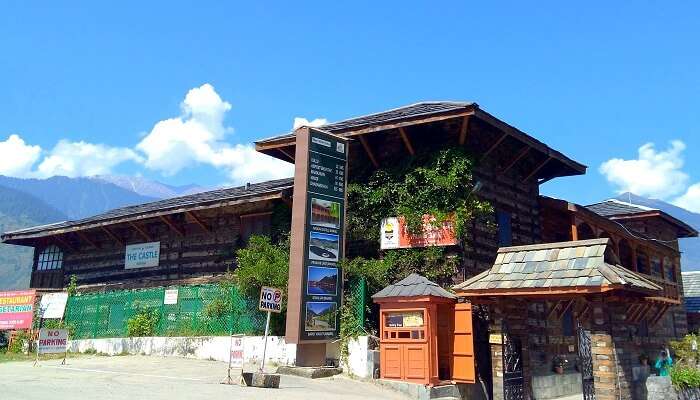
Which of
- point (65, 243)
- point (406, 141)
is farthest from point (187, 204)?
point (406, 141)

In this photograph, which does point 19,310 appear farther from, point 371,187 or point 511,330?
point 511,330

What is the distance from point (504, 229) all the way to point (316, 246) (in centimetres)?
700

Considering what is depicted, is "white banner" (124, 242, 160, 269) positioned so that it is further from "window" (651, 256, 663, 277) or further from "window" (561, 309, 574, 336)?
"window" (651, 256, 663, 277)

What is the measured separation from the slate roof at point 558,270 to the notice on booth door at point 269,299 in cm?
448

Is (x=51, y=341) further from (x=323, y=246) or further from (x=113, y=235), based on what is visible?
(x=113, y=235)

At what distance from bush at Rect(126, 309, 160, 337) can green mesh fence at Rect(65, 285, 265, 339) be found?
0.37ft

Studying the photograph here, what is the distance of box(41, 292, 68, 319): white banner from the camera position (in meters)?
23.0

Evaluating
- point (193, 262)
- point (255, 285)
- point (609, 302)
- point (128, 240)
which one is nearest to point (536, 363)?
point (609, 302)

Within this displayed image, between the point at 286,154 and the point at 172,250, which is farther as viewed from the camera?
the point at 172,250

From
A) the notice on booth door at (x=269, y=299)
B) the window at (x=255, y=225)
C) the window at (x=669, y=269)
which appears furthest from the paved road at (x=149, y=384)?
the window at (x=669, y=269)

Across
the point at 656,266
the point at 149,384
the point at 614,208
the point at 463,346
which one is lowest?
the point at 149,384

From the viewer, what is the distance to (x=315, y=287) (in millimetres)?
15953

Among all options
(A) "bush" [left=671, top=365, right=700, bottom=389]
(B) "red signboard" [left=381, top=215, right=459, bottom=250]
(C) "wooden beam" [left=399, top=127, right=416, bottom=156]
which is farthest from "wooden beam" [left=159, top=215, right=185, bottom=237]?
(A) "bush" [left=671, top=365, right=700, bottom=389]

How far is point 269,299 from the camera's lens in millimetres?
14742
